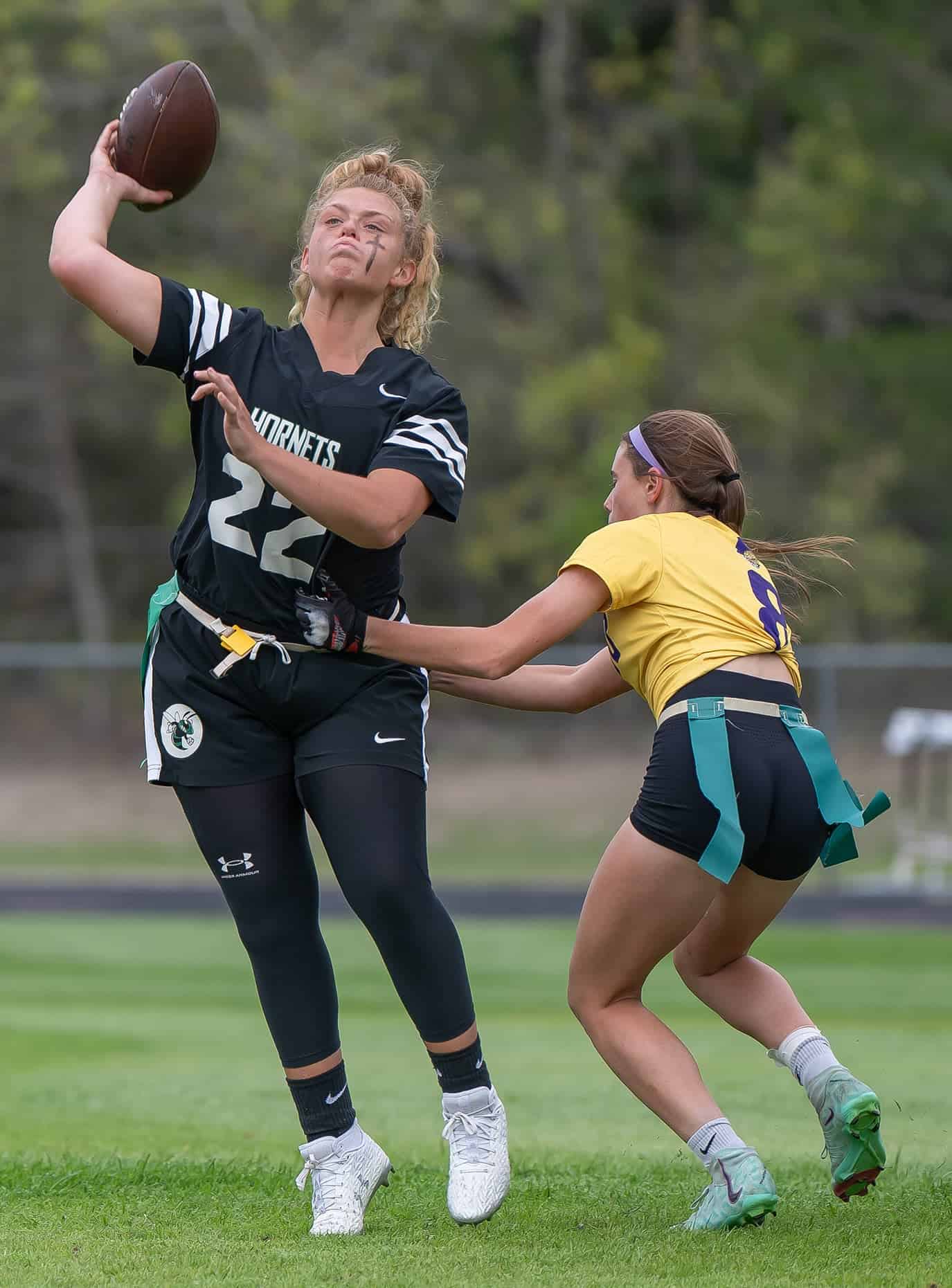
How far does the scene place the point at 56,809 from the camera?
1844cm

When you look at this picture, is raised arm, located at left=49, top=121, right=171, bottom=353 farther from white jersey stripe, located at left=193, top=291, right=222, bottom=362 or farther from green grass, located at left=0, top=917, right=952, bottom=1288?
green grass, located at left=0, top=917, right=952, bottom=1288

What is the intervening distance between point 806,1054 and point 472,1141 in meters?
0.82

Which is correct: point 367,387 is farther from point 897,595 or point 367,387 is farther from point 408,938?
point 897,595

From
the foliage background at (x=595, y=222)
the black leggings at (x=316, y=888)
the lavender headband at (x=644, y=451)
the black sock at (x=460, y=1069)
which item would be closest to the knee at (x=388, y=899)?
the black leggings at (x=316, y=888)

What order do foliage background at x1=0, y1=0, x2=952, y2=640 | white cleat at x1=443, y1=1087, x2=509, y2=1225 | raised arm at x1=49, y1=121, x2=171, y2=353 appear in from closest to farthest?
raised arm at x1=49, y1=121, x2=171, y2=353 → white cleat at x1=443, y1=1087, x2=509, y2=1225 → foliage background at x1=0, y1=0, x2=952, y2=640

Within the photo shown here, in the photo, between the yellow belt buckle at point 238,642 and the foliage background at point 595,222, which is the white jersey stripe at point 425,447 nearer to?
the yellow belt buckle at point 238,642

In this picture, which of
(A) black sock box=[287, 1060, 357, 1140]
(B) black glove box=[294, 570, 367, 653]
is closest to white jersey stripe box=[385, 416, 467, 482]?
(B) black glove box=[294, 570, 367, 653]

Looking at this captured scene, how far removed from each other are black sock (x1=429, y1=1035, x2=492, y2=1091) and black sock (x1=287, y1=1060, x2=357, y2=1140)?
0.78 feet

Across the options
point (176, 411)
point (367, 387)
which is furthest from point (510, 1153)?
point (176, 411)

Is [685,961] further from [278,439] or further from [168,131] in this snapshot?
[168,131]

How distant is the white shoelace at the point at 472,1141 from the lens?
390cm

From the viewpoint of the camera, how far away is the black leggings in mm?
3797

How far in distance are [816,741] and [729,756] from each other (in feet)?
0.88

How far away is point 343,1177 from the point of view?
392 cm
